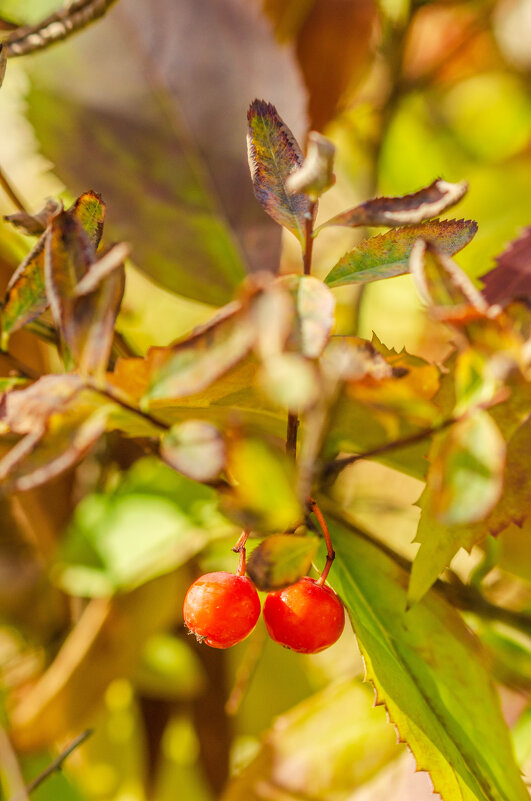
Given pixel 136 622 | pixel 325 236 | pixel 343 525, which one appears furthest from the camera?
pixel 325 236

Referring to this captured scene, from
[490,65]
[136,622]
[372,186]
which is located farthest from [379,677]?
[490,65]

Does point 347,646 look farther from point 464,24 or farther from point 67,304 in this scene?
point 464,24

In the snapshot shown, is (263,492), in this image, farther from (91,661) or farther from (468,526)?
(91,661)

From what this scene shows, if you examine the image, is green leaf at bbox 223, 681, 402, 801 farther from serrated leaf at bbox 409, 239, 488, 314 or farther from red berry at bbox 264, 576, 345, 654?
serrated leaf at bbox 409, 239, 488, 314

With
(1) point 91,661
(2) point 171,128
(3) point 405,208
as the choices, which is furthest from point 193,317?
(3) point 405,208

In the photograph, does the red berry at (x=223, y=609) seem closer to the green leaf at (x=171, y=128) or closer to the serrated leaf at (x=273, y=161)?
the serrated leaf at (x=273, y=161)

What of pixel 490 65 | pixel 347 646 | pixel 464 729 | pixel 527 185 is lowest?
pixel 347 646
